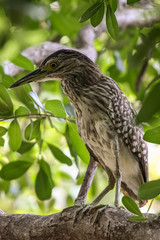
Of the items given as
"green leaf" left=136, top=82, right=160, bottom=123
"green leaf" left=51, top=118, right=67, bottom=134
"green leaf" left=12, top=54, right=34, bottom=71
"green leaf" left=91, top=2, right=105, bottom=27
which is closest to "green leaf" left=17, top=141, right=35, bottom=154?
"green leaf" left=51, top=118, right=67, bottom=134

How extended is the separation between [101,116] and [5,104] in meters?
0.68

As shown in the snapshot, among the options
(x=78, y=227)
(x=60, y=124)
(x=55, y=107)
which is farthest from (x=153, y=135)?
(x=60, y=124)

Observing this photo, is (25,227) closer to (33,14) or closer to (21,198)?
(33,14)

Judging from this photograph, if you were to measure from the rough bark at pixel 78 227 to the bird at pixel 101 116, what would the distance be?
0.45m

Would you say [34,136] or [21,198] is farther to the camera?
[21,198]

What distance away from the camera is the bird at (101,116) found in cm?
243

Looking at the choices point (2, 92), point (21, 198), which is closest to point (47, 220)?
point (2, 92)

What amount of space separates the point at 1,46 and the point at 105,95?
1871 millimetres

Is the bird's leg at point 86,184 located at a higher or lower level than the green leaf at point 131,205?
lower

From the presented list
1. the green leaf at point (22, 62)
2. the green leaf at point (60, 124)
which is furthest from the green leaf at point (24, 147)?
the green leaf at point (22, 62)

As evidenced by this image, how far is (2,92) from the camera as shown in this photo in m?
Result: 1.94

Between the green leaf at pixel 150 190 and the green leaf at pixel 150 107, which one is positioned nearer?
the green leaf at pixel 150 107

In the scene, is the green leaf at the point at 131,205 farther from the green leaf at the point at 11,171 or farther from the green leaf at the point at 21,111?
the green leaf at the point at 11,171

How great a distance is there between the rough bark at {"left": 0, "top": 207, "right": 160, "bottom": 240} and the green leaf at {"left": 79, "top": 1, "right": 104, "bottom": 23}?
85 cm
